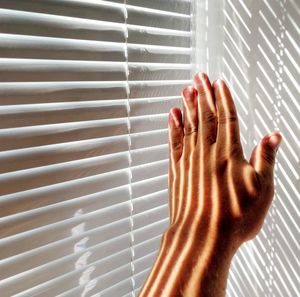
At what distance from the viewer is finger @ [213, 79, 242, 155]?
69cm

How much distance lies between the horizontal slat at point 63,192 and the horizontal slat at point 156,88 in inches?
7.1

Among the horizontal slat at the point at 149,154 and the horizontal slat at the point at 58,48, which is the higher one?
the horizontal slat at the point at 58,48

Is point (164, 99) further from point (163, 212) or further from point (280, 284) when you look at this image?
point (280, 284)

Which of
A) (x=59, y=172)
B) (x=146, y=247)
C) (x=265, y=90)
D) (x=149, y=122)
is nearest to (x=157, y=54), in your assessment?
(x=149, y=122)

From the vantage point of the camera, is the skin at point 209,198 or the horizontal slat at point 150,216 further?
the horizontal slat at point 150,216

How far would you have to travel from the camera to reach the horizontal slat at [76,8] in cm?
64

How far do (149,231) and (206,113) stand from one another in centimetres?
36

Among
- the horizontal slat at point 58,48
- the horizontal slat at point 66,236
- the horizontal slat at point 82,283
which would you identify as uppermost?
the horizontal slat at point 58,48

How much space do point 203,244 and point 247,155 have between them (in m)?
0.39

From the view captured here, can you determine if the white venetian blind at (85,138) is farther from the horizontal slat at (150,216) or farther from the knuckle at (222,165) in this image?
the knuckle at (222,165)

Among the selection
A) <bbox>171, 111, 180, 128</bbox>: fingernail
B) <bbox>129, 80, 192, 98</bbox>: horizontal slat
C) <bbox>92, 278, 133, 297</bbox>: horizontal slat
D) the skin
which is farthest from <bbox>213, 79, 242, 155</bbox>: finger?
<bbox>92, 278, 133, 297</bbox>: horizontal slat

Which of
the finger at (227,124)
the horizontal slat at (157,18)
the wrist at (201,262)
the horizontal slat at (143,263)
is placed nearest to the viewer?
the wrist at (201,262)

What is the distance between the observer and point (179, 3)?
94 centimetres

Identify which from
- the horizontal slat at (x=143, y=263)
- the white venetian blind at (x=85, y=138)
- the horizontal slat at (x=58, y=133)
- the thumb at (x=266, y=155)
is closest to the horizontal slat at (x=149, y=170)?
the white venetian blind at (x=85, y=138)
